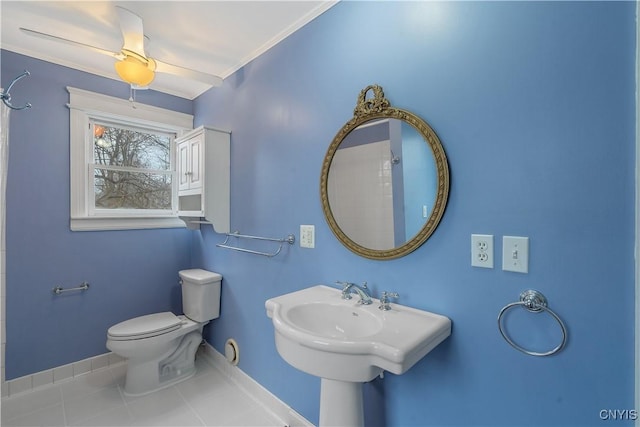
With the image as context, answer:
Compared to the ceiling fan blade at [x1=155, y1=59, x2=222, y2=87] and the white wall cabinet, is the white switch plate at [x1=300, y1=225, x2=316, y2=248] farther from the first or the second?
the ceiling fan blade at [x1=155, y1=59, x2=222, y2=87]

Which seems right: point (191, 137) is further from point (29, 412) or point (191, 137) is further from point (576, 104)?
point (576, 104)

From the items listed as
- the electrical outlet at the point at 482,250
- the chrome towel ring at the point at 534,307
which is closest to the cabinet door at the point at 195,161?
the electrical outlet at the point at 482,250

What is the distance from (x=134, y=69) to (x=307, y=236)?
4.24ft

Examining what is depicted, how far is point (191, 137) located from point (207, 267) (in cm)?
107

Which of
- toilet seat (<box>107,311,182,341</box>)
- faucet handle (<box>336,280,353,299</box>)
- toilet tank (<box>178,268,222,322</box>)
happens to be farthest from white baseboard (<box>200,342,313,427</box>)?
faucet handle (<box>336,280,353,299</box>)

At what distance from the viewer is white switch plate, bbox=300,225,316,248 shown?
1.59 m

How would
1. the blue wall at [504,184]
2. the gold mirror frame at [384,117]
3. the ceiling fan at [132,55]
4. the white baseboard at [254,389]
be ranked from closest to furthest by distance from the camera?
1. the blue wall at [504,184]
2. the gold mirror frame at [384,117]
3. the ceiling fan at [132,55]
4. the white baseboard at [254,389]

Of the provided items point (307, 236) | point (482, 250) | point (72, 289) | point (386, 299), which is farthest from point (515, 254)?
point (72, 289)

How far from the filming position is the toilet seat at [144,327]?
1.89 meters

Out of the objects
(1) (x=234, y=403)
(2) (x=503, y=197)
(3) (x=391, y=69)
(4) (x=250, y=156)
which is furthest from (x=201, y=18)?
(1) (x=234, y=403)

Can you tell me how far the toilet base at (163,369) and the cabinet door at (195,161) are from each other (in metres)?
1.17

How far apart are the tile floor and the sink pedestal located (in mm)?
750

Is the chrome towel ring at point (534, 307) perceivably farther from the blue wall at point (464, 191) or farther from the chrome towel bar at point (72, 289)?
the chrome towel bar at point (72, 289)

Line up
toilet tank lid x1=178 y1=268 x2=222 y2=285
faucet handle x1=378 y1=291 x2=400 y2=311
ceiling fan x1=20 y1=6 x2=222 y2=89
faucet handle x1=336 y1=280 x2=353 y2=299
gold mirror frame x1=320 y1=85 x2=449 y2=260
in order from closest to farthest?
gold mirror frame x1=320 y1=85 x2=449 y2=260
faucet handle x1=378 y1=291 x2=400 y2=311
faucet handle x1=336 y1=280 x2=353 y2=299
ceiling fan x1=20 y1=6 x2=222 y2=89
toilet tank lid x1=178 y1=268 x2=222 y2=285
